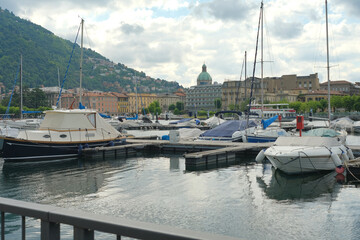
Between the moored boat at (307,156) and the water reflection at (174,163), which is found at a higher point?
the moored boat at (307,156)

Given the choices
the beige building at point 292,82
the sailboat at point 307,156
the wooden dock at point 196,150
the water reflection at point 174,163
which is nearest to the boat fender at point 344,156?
the sailboat at point 307,156

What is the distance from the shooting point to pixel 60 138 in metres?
29.8

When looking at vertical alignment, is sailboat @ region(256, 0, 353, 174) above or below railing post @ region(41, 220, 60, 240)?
below

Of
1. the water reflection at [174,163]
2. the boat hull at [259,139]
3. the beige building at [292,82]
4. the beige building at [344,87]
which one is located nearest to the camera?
the water reflection at [174,163]

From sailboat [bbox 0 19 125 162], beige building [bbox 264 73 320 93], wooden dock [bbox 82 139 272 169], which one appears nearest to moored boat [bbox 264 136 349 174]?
wooden dock [bbox 82 139 272 169]

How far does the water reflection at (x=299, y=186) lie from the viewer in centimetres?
1759

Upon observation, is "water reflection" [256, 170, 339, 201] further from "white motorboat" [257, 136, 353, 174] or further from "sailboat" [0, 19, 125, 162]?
"sailboat" [0, 19, 125, 162]

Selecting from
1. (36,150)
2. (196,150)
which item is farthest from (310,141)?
(36,150)

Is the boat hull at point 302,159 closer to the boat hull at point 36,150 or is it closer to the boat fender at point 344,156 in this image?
the boat fender at point 344,156

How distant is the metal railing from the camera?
3.31 meters

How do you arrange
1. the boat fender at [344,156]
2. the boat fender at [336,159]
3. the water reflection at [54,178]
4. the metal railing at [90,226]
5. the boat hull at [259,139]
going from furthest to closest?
the boat hull at [259,139] → the boat fender at [344,156] → the boat fender at [336,159] → the water reflection at [54,178] → the metal railing at [90,226]

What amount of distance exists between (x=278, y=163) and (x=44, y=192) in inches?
478

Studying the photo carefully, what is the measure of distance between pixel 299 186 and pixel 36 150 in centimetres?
1829

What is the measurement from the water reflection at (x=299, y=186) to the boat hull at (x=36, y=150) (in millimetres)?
14762
